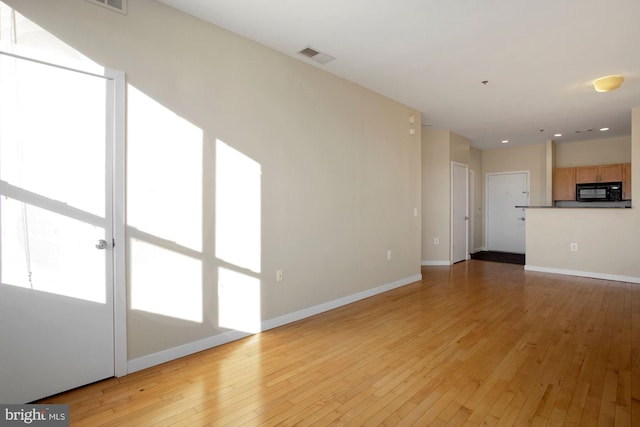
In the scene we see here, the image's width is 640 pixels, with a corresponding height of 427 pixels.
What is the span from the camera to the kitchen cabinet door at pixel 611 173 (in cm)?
639

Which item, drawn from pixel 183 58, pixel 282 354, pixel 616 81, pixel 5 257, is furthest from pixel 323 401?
pixel 616 81

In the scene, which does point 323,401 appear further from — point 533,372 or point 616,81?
point 616,81

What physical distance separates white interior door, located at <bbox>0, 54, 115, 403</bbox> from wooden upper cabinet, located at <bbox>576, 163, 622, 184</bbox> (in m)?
8.69

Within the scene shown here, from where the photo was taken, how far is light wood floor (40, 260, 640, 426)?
183 cm

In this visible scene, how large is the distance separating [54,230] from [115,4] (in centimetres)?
165

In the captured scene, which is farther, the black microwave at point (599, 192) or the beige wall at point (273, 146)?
the black microwave at point (599, 192)

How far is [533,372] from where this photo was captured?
230cm

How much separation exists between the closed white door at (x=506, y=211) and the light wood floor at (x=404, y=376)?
4519 millimetres

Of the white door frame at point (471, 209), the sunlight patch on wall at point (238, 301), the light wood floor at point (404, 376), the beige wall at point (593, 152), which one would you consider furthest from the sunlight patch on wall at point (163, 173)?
the beige wall at point (593, 152)

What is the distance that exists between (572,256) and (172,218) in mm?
6591

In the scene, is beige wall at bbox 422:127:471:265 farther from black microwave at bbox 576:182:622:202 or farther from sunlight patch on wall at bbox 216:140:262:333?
sunlight patch on wall at bbox 216:140:262:333

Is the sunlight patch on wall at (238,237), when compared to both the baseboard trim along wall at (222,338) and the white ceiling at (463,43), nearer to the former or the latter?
the baseboard trim along wall at (222,338)

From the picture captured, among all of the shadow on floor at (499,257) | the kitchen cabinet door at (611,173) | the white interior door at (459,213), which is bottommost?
the shadow on floor at (499,257)

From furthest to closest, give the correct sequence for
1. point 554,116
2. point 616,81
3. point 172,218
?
point 554,116, point 616,81, point 172,218
